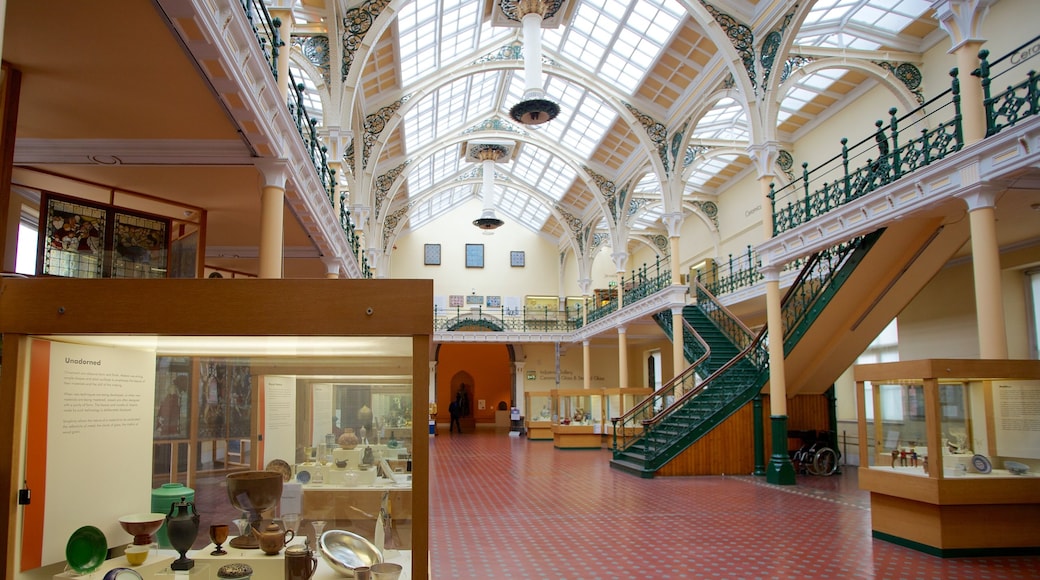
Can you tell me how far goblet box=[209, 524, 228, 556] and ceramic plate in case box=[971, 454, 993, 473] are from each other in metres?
7.47

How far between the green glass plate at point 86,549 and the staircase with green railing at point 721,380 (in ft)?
38.4

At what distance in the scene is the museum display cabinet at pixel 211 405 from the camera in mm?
3682

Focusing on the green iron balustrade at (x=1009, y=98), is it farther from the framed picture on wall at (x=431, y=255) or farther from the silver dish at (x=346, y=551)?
the framed picture on wall at (x=431, y=255)

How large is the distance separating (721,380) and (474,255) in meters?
22.2

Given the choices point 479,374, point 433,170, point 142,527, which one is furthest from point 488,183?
point 142,527

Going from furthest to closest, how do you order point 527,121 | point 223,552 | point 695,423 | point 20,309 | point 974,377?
point 527,121 < point 695,423 < point 974,377 < point 223,552 < point 20,309

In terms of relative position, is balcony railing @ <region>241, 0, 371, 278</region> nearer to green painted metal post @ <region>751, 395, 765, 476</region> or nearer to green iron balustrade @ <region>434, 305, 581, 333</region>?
green painted metal post @ <region>751, 395, 765, 476</region>

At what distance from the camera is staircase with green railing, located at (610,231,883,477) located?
13.3m

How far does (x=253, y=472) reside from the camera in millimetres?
4133

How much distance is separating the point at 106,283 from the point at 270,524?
5.51ft

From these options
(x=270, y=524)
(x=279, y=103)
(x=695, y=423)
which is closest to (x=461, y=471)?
(x=695, y=423)

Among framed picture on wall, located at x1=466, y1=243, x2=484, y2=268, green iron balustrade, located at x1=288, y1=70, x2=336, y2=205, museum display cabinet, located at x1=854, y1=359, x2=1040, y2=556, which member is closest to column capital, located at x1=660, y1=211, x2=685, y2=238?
green iron balustrade, located at x1=288, y1=70, x2=336, y2=205

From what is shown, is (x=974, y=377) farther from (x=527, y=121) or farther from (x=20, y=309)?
(x=527, y=121)

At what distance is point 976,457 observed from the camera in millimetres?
7457
